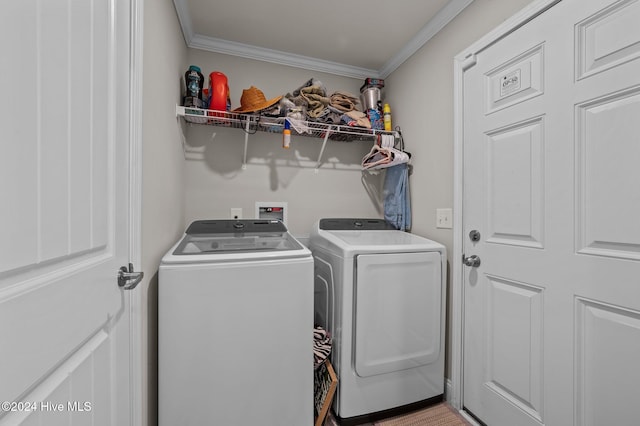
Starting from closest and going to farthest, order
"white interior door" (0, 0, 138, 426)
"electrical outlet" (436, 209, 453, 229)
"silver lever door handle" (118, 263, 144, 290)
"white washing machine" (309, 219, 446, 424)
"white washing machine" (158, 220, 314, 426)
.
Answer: "white interior door" (0, 0, 138, 426) < "silver lever door handle" (118, 263, 144, 290) < "white washing machine" (158, 220, 314, 426) < "white washing machine" (309, 219, 446, 424) < "electrical outlet" (436, 209, 453, 229)

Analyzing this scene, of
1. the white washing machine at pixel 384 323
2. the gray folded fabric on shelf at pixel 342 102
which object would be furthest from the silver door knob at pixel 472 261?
the gray folded fabric on shelf at pixel 342 102

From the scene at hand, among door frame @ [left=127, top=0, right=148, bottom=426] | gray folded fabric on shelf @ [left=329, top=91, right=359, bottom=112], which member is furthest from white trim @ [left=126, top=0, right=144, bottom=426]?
Result: gray folded fabric on shelf @ [left=329, top=91, right=359, bottom=112]

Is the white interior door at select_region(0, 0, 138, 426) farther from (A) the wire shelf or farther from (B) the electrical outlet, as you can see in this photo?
(B) the electrical outlet

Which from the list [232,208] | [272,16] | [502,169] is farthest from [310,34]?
[502,169]

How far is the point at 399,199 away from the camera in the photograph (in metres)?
2.15

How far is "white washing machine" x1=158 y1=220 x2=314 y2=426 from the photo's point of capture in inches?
44.6

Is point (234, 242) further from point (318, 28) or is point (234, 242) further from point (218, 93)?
point (318, 28)

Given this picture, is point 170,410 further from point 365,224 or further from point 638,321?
point 638,321

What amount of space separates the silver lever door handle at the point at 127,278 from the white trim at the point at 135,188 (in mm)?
79

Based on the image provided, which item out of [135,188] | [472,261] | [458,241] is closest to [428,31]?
[458,241]

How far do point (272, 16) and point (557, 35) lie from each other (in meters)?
1.62

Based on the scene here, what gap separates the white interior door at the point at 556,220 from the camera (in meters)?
0.97

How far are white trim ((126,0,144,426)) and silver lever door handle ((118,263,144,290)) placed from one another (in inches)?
3.1

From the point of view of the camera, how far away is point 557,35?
116cm
